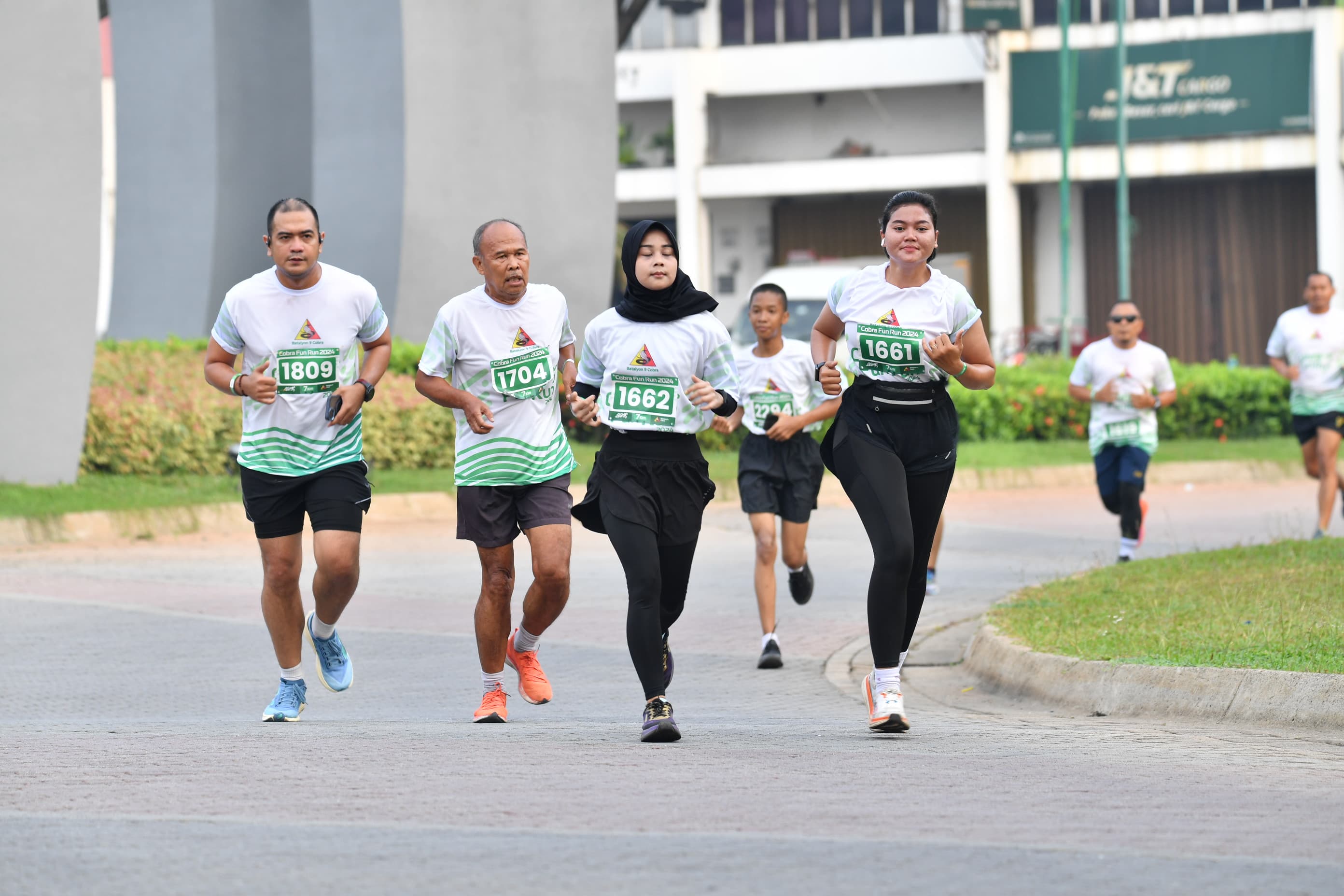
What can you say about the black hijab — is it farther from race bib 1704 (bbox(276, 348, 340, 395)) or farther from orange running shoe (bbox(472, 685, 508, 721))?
orange running shoe (bbox(472, 685, 508, 721))

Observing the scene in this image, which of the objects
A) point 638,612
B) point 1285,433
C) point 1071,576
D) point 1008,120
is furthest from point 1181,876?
point 1008,120

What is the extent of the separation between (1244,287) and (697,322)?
45.3 meters

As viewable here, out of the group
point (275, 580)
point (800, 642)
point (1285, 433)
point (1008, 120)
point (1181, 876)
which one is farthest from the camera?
point (1008, 120)

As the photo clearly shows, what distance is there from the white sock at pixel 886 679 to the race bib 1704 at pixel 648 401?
124 centimetres

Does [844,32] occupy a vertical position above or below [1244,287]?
above

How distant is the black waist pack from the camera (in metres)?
7.10

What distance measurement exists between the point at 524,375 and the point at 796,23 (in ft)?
149

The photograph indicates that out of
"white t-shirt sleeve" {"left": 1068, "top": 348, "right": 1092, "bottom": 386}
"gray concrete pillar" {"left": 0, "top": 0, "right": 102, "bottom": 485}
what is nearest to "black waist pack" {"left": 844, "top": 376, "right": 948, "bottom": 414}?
"white t-shirt sleeve" {"left": 1068, "top": 348, "right": 1092, "bottom": 386}

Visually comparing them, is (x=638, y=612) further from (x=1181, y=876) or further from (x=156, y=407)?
(x=156, y=407)

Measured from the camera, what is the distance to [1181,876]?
173 inches

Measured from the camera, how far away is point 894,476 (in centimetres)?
706

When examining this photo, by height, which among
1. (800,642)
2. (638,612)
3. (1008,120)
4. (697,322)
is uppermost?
(1008,120)

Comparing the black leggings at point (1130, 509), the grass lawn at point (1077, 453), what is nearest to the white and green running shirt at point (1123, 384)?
the black leggings at point (1130, 509)

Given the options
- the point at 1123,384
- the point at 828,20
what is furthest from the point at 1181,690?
the point at 828,20
